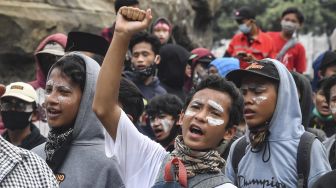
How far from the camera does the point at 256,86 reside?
4.72 meters

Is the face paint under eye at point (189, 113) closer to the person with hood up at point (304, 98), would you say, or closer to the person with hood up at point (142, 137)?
the person with hood up at point (142, 137)

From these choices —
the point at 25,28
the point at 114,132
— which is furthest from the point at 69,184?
the point at 25,28

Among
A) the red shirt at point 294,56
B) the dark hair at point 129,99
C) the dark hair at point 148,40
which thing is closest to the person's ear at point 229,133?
the dark hair at point 129,99

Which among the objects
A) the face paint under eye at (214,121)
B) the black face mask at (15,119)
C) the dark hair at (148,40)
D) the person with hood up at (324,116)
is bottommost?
the person with hood up at (324,116)

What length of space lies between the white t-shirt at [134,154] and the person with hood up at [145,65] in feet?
11.1

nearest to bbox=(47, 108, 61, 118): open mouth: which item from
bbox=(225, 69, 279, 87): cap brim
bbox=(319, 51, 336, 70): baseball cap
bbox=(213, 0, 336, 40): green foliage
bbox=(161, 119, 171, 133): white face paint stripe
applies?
bbox=(225, 69, 279, 87): cap brim

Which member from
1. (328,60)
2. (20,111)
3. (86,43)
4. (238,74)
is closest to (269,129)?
(238,74)

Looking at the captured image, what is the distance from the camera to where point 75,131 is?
164 inches

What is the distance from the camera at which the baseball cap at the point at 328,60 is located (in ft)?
23.7

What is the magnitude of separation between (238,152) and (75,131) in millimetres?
1127

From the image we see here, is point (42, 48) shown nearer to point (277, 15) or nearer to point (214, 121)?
point (214, 121)

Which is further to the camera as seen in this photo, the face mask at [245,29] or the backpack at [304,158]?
the face mask at [245,29]

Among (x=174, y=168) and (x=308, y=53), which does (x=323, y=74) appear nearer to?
(x=174, y=168)

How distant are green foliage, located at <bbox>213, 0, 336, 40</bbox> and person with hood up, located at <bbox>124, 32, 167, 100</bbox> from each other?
1349cm
